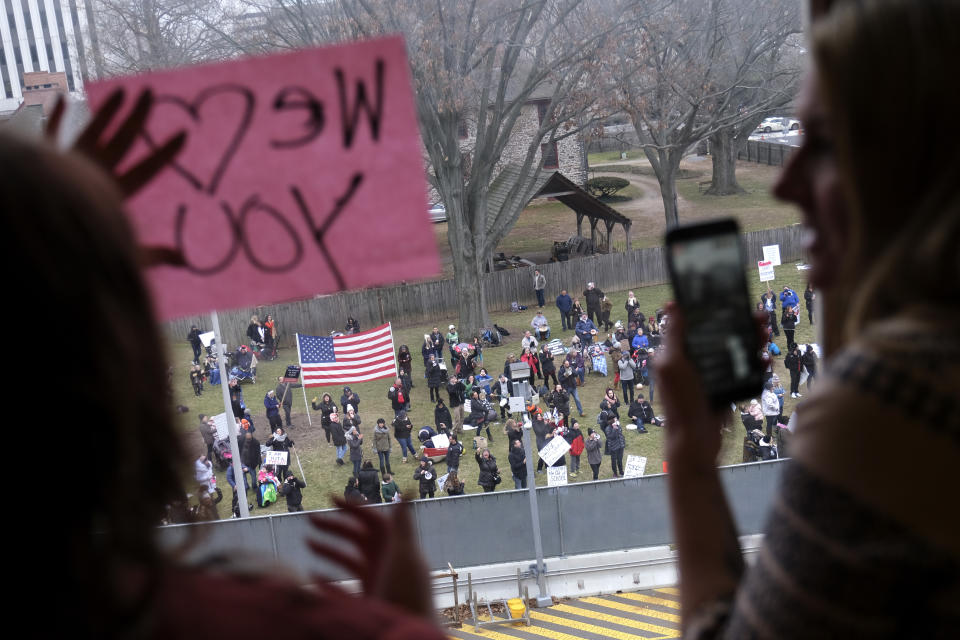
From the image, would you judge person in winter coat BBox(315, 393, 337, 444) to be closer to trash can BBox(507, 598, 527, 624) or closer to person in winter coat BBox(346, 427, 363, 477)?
person in winter coat BBox(346, 427, 363, 477)

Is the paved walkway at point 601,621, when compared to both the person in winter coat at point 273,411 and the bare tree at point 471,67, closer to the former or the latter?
the person in winter coat at point 273,411

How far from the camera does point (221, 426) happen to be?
11.3 m

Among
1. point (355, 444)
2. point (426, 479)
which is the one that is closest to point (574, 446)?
point (426, 479)

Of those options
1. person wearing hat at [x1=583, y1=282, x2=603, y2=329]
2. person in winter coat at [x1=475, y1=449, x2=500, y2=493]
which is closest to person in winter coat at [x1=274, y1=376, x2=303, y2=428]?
person in winter coat at [x1=475, y1=449, x2=500, y2=493]

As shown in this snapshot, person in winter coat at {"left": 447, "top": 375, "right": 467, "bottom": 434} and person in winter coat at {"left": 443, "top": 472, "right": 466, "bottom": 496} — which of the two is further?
person in winter coat at {"left": 447, "top": 375, "right": 467, "bottom": 434}

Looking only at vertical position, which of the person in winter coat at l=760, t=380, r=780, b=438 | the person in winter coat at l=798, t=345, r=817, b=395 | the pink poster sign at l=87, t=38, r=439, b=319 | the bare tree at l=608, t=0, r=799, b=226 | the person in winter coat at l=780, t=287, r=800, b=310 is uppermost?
the bare tree at l=608, t=0, r=799, b=226

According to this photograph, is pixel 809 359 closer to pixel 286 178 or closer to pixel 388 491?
pixel 388 491

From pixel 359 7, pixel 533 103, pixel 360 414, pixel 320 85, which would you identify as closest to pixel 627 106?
pixel 533 103

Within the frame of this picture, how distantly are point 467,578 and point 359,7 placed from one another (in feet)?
28.9

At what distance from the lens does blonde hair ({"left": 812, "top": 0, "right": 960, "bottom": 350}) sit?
47 centimetres

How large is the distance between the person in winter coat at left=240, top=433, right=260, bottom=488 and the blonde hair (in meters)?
11.6

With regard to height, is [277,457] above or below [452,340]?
below

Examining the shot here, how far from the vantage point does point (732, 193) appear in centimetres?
2261

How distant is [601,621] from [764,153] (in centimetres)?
1973
